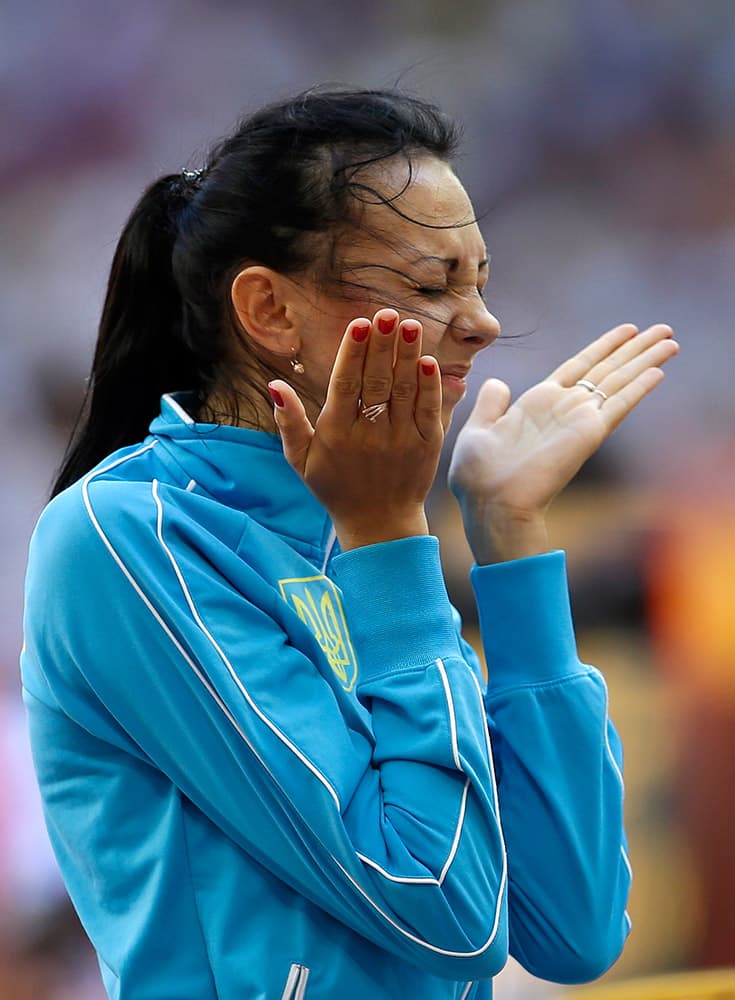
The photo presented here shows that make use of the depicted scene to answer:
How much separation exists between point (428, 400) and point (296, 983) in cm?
40

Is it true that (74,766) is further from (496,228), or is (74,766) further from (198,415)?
(496,228)

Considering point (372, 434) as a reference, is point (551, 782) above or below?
below

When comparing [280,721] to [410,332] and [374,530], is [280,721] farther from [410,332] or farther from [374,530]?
[410,332]

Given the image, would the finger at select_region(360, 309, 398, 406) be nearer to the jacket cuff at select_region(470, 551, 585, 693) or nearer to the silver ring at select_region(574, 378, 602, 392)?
the jacket cuff at select_region(470, 551, 585, 693)

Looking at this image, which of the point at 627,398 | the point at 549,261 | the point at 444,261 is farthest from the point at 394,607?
the point at 549,261

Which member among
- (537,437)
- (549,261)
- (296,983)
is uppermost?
(549,261)

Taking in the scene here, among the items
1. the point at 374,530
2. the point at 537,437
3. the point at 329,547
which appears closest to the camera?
the point at 374,530

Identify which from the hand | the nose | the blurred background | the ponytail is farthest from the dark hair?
the blurred background

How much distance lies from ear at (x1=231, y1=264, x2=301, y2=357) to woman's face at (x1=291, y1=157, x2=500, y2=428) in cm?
1

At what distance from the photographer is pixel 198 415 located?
1012 millimetres

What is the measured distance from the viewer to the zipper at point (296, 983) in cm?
81

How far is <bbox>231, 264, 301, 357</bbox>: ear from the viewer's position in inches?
37.7

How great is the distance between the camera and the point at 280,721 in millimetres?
800

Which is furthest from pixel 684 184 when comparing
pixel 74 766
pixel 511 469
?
pixel 74 766
